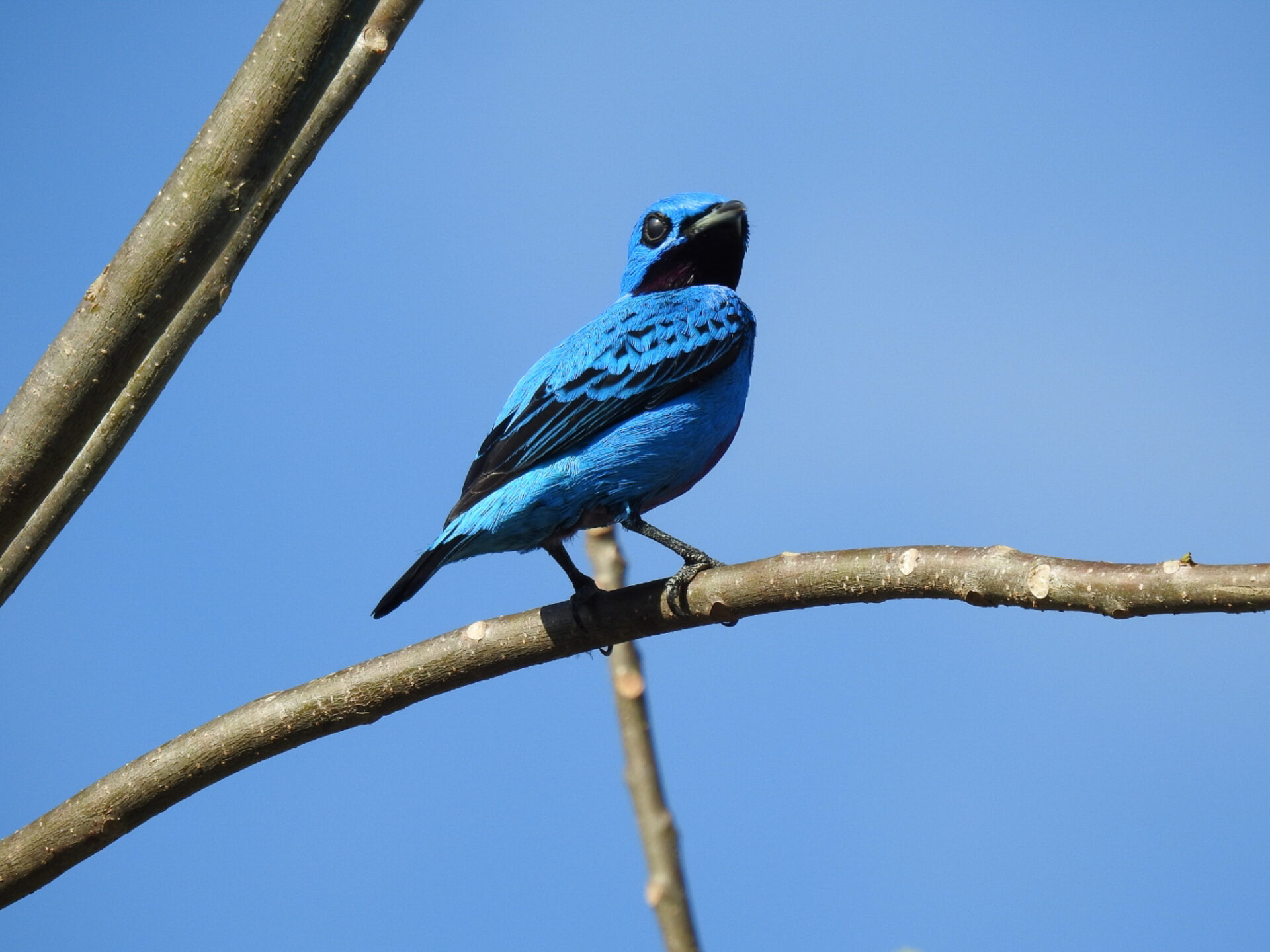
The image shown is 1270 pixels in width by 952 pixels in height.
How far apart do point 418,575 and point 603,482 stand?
103 cm

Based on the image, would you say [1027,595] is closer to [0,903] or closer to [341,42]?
[341,42]

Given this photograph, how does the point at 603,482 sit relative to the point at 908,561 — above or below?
above

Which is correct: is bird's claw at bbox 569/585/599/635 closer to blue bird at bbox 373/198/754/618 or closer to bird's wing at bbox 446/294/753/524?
blue bird at bbox 373/198/754/618

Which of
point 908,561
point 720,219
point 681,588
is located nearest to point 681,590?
point 681,588

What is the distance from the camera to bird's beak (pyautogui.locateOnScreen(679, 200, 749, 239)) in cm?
773

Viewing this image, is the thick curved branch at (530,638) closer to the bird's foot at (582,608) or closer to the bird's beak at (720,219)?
the bird's foot at (582,608)

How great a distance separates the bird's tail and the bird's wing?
0.18 meters

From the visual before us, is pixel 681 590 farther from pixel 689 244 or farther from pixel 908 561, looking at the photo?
pixel 689 244

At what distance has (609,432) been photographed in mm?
6219

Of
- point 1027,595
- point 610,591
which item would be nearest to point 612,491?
point 610,591

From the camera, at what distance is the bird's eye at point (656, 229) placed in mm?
8016

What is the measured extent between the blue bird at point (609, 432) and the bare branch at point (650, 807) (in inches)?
20.5

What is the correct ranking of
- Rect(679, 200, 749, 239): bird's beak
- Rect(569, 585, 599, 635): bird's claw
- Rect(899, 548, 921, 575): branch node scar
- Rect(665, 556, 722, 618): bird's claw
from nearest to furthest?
1. Rect(899, 548, 921, 575): branch node scar
2. Rect(665, 556, 722, 618): bird's claw
3. Rect(569, 585, 599, 635): bird's claw
4. Rect(679, 200, 749, 239): bird's beak

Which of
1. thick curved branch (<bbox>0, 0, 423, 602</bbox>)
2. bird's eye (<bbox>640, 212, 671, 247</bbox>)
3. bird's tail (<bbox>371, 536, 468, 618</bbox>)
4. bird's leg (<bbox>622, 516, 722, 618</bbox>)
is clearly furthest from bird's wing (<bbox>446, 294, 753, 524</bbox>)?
thick curved branch (<bbox>0, 0, 423, 602</bbox>)
